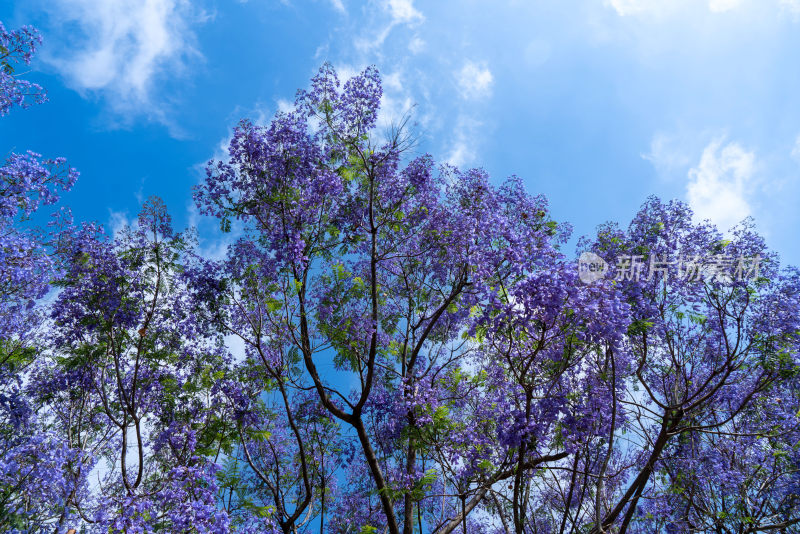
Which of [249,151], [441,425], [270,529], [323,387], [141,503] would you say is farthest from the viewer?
[249,151]

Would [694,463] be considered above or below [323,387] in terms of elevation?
below

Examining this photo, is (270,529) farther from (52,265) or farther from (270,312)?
(52,265)

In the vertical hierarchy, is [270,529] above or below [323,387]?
below

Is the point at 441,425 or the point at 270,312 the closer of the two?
the point at 441,425

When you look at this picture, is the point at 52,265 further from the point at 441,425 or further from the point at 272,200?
the point at 441,425

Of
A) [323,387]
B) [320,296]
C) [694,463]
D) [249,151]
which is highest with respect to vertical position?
[249,151]

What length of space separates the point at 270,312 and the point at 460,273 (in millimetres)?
3331

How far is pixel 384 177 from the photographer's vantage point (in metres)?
8.91

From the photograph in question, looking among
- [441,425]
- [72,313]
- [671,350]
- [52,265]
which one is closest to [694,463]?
[671,350]

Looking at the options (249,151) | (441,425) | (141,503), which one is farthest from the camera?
(249,151)

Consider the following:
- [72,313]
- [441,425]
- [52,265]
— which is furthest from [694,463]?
[72,313]

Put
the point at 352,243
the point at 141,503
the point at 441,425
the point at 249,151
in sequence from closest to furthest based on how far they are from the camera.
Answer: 1. the point at 141,503
2. the point at 441,425
3. the point at 249,151
4. the point at 352,243

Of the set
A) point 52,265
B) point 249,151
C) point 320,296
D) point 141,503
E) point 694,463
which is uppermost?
point 249,151

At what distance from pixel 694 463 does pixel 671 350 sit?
86.9 inches
